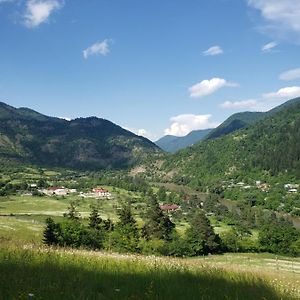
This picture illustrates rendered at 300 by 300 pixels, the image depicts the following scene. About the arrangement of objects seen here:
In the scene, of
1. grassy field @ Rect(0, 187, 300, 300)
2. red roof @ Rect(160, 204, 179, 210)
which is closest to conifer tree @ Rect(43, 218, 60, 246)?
grassy field @ Rect(0, 187, 300, 300)

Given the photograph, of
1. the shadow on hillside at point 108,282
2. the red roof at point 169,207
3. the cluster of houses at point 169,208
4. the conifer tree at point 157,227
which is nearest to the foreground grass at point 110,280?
the shadow on hillside at point 108,282

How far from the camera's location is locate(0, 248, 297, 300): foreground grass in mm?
6980

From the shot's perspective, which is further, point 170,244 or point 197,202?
point 197,202

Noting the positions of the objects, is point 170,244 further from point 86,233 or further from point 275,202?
point 275,202

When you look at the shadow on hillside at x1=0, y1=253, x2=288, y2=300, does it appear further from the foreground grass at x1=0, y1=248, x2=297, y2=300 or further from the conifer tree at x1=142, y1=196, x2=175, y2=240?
the conifer tree at x1=142, y1=196, x2=175, y2=240

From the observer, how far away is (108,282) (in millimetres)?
8125

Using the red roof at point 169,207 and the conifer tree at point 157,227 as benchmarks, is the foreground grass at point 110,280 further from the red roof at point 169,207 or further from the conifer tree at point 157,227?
the red roof at point 169,207

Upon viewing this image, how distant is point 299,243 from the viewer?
326ft

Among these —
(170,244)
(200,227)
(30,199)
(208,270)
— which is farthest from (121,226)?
(30,199)

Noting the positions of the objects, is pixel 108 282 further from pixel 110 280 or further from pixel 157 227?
pixel 157 227

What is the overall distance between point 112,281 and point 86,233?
75.5m

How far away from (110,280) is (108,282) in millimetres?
213

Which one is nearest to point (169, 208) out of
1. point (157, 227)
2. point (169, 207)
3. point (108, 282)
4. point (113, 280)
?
point (169, 207)

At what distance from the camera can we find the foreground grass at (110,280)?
6980 mm
